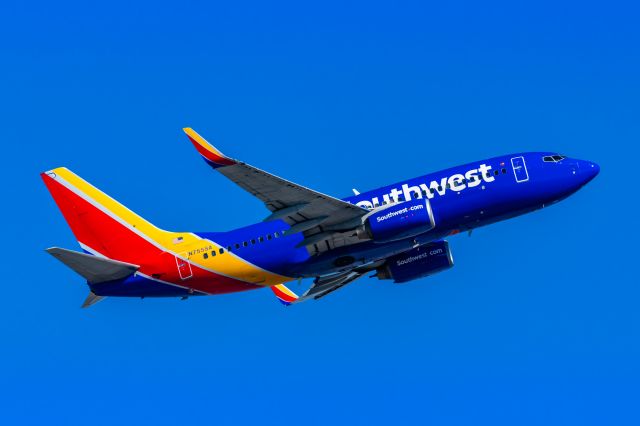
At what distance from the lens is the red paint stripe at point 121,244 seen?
68.2 meters

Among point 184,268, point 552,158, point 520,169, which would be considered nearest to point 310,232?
point 184,268

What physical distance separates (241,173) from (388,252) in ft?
40.8

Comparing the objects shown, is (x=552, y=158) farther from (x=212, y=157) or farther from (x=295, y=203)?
(x=212, y=157)

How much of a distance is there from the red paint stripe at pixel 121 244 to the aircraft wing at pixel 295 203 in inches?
253

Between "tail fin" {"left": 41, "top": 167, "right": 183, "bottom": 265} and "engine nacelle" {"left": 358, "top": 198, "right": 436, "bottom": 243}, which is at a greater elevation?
"tail fin" {"left": 41, "top": 167, "right": 183, "bottom": 265}

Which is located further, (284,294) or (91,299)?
(284,294)

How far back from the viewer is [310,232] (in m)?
66.1

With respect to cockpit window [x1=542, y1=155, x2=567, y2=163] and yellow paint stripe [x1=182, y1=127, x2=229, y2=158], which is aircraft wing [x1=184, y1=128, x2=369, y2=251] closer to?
yellow paint stripe [x1=182, y1=127, x2=229, y2=158]

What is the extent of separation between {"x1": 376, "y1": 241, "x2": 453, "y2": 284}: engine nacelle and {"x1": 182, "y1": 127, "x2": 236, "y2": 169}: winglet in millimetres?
17472

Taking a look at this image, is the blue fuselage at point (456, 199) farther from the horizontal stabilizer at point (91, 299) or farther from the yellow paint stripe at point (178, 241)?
the horizontal stabilizer at point (91, 299)

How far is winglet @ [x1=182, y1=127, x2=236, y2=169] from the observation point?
5734 centimetres

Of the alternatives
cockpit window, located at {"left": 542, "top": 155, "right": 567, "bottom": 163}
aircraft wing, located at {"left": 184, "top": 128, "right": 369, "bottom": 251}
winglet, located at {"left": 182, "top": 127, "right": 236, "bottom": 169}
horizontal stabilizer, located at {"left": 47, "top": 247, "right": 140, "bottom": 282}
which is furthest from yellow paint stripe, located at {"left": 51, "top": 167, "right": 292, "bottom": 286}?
cockpit window, located at {"left": 542, "top": 155, "right": 567, "bottom": 163}

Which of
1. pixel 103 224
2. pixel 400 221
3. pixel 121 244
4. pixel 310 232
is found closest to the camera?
pixel 400 221

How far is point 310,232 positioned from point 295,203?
3.85 meters
